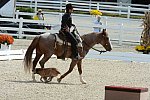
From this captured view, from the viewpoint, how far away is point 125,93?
946 cm

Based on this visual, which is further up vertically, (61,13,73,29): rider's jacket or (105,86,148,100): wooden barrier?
(61,13,73,29): rider's jacket

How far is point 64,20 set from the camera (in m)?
14.8

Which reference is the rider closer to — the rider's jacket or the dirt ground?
the rider's jacket

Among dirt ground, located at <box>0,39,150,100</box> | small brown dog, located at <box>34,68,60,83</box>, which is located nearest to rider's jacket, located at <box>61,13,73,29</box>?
small brown dog, located at <box>34,68,60,83</box>

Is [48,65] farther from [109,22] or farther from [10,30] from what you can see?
[109,22]

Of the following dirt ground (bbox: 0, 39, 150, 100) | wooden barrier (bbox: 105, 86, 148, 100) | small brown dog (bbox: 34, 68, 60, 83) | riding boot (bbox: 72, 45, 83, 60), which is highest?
wooden barrier (bbox: 105, 86, 148, 100)

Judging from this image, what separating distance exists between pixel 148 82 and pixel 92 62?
5.33m

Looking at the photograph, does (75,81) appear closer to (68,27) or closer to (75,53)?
(75,53)

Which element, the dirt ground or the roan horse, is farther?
the roan horse

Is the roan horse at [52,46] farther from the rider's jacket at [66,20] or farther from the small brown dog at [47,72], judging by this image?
the rider's jacket at [66,20]

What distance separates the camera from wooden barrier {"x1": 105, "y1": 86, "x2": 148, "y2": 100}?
30.7 ft

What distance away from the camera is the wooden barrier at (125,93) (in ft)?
30.7

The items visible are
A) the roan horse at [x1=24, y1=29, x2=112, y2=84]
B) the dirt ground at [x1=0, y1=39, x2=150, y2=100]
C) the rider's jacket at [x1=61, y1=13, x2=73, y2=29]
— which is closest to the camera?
the dirt ground at [x1=0, y1=39, x2=150, y2=100]

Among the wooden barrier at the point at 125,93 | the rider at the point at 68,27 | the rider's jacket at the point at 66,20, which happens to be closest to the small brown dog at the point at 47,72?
the rider at the point at 68,27
